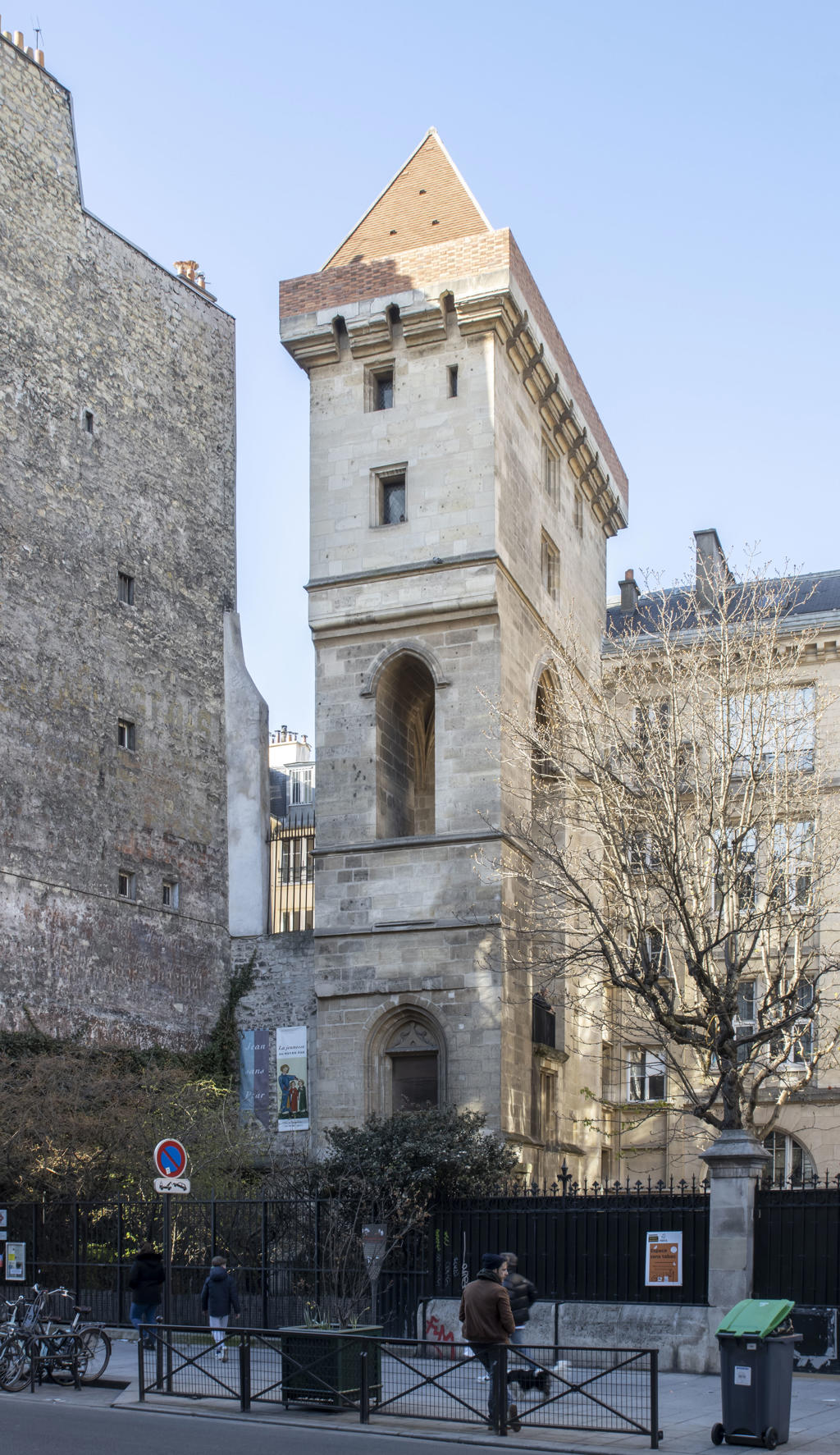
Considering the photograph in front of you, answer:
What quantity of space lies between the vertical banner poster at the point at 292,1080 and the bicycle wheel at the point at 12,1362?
12466mm

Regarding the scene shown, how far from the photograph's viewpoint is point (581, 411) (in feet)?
95.6

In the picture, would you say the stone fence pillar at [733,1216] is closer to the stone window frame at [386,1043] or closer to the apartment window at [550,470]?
the stone window frame at [386,1043]

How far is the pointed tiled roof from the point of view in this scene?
27.0m

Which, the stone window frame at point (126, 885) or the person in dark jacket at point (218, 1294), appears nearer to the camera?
the person in dark jacket at point (218, 1294)

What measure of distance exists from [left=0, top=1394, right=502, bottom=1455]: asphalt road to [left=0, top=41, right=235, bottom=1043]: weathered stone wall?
14.4 metres

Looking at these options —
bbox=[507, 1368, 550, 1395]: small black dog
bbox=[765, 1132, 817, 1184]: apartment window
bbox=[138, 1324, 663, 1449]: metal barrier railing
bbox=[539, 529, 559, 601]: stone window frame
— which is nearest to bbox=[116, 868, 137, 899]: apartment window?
bbox=[539, 529, 559, 601]: stone window frame

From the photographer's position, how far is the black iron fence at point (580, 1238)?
1570 cm

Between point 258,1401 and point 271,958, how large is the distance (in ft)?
50.6

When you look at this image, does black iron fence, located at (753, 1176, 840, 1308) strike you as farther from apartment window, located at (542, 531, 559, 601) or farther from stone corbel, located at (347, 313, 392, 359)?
stone corbel, located at (347, 313, 392, 359)

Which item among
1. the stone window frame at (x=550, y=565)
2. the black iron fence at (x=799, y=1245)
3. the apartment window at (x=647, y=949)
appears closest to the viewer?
the black iron fence at (x=799, y=1245)

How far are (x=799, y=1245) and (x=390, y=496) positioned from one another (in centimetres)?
1412

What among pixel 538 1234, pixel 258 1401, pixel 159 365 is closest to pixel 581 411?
→ pixel 159 365

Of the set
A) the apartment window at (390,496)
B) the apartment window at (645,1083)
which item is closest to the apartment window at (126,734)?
the apartment window at (390,496)

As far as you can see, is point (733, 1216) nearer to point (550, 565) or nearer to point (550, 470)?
point (550, 565)
